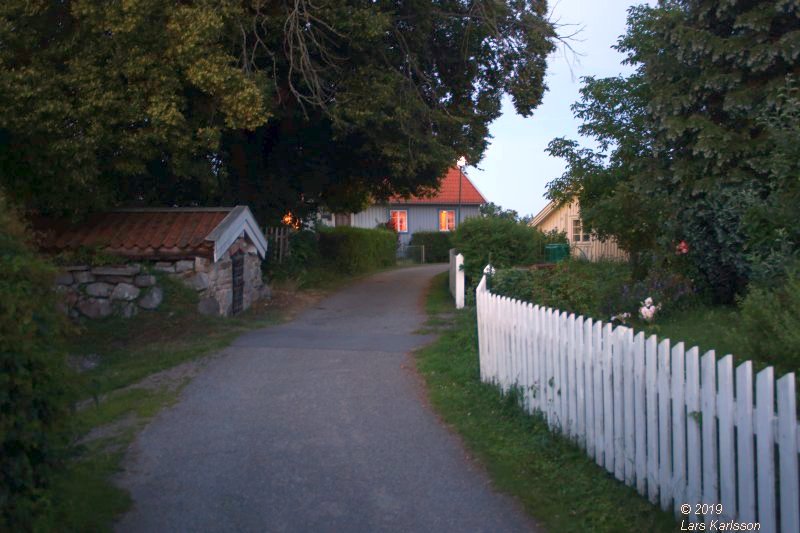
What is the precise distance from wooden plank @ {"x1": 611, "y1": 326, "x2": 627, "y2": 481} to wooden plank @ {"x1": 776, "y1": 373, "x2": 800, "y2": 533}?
1592 millimetres

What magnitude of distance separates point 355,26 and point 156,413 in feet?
30.2

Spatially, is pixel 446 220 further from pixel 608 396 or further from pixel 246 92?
pixel 608 396

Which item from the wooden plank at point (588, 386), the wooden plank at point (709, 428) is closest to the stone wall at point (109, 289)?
the wooden plank at point (588, 386)

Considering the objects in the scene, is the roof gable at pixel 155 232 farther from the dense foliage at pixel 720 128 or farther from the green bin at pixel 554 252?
the green bin at pixel 554 252

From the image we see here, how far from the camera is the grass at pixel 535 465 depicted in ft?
17.3

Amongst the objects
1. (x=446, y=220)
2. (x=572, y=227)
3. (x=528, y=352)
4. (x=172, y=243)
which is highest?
(x=446, y=220)

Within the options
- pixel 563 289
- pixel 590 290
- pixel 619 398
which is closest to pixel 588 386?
pixel 619 398

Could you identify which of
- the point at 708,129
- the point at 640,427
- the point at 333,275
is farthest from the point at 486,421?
the point at 333,275

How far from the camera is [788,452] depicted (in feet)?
13.6

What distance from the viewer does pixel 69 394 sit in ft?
14.9

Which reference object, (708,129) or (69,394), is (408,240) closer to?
(708,129)

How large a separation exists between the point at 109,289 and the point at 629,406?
10.5 metres

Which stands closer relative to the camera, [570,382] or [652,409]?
[652,409]

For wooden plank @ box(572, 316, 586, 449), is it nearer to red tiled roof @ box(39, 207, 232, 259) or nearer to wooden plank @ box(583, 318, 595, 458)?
wooden plank @ box(583, 318, 595, 458)
